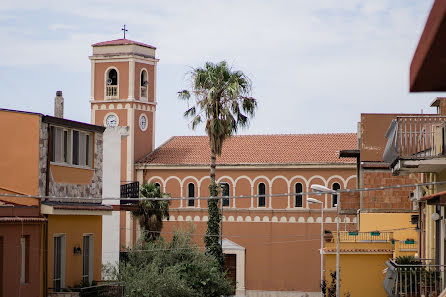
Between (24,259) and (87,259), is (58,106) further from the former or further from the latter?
(24,259)

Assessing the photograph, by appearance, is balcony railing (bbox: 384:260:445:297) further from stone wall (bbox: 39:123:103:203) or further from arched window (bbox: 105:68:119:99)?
arched window (bbox: 105:68:119:99)

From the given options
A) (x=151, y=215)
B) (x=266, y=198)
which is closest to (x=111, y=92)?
(x=266, y=198)

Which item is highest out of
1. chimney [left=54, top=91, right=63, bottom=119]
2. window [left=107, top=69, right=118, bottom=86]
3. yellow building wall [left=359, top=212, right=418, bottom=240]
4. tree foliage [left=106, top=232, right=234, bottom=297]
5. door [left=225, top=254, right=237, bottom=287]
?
window [left=107, top=69, right=118, bottom=86]

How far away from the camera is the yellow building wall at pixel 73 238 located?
23.0 meters

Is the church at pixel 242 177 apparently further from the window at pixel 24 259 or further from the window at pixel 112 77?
the window at pixel 24 259

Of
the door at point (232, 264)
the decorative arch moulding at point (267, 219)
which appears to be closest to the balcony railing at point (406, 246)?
the decorative arch moulding at point (267, 219)

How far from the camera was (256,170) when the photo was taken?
62719 millimetres

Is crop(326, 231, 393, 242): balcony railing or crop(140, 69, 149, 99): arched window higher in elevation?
crop(140, 69, 149, 99): arched window

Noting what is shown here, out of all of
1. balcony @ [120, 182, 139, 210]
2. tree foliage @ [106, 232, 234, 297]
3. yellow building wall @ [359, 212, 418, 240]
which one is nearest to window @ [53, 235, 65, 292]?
tree foliage @ [106, 232, 234, 297]

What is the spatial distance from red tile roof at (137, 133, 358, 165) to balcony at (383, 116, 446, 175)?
4204cm

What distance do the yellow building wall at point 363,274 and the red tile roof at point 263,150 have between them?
2855 centimetres

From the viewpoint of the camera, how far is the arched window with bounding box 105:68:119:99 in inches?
2576

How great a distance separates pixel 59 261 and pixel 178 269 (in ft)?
36.9

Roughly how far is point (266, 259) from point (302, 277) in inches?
104
